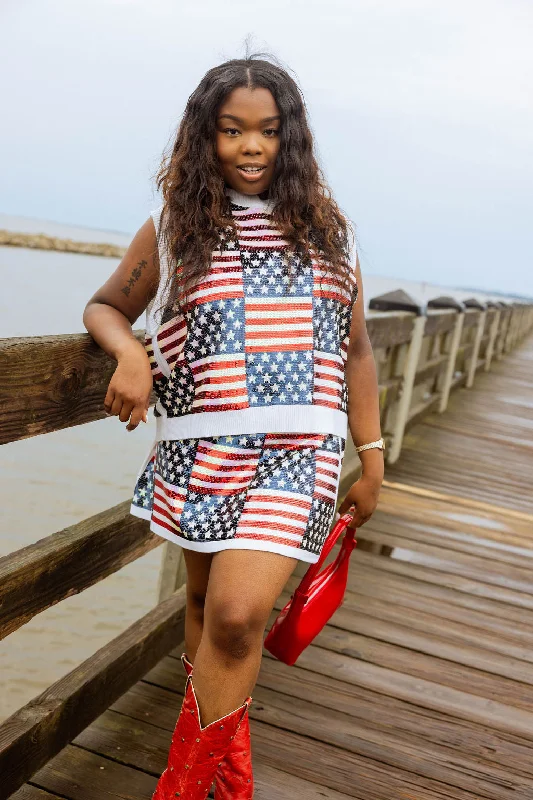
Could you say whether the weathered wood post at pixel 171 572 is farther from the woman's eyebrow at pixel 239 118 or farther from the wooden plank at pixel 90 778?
the woman's eyebrow at pixel 239 118

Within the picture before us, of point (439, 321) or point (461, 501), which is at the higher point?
point (439, 321)

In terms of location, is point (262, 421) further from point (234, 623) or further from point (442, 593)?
point (442, 593)

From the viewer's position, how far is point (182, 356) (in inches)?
69.7

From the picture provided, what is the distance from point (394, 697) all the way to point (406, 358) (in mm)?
3386

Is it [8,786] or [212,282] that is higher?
[212,282]

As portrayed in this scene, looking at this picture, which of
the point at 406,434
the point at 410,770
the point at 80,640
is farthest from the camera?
the point at 406,434

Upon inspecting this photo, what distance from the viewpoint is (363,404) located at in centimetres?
200

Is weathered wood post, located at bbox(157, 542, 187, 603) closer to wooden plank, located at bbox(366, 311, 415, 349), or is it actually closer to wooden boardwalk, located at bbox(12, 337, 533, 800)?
wooden boardwalk, located at bbox(12, 337, 533, 800)

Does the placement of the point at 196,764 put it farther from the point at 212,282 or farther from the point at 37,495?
the point at 37,495

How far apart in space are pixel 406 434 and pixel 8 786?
5.10 meters

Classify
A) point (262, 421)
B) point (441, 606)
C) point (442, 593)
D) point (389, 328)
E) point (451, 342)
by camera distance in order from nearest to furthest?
point (262, 421), point (441, 606), point (442, 593), point (389, 328), point (451, 342)

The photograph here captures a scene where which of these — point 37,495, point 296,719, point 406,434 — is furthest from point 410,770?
point 406,434

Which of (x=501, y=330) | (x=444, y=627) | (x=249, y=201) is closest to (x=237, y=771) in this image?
(x=249, y=201)

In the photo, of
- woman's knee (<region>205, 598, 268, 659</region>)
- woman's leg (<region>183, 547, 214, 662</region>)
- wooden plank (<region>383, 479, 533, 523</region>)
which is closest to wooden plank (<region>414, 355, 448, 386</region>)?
wooden plank (<region>383, 479, 533, 523</region>)
